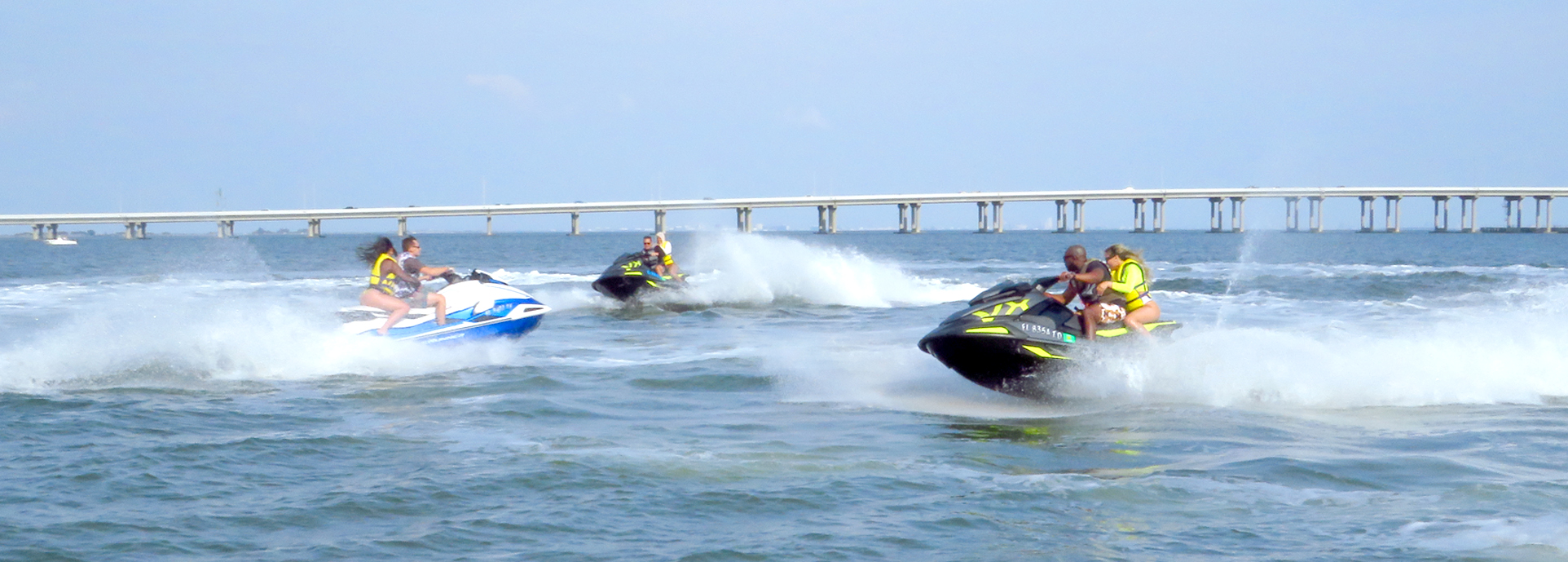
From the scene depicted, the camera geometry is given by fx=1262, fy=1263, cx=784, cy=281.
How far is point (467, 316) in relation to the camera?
14555 millimetres

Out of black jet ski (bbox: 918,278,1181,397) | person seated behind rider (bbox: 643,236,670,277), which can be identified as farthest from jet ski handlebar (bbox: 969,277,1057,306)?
person seated behind rider (bbox: 643,236,670,277)

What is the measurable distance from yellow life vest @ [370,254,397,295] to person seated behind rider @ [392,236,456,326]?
0.07m

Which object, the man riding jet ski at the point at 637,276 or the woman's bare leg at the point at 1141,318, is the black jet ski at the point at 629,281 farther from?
the woman's bare leg at the point at 1141,318

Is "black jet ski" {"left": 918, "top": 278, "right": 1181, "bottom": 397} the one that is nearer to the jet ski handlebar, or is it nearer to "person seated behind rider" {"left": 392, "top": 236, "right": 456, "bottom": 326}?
the jet ski handlebar

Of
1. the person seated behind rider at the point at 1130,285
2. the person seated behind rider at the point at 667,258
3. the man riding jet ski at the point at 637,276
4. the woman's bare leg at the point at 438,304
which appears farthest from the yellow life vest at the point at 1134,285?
the person seated behind rider at the point at 667,258

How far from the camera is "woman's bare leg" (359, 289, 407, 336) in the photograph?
1393 centimetres

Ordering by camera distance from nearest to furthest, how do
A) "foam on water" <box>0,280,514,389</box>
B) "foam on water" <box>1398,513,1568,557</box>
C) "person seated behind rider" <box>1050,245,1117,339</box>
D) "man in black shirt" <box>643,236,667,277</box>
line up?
"foam on water" <box>1398,513,1568,557</box>, "person seated behind rider" <box>1050,245,1117,339</box>, "foam on water" <box>0,280,514,389</box>, "man in black shirt" <box>643,236,667,277</box>

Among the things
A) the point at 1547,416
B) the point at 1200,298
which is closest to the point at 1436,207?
the point at 1200,298

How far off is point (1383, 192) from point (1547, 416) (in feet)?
354

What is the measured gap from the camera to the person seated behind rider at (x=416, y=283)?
45.8 ft

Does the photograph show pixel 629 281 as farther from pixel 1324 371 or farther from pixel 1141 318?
pixel 1324 371

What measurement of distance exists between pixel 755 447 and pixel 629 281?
14946mm

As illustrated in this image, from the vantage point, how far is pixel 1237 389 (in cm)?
1148

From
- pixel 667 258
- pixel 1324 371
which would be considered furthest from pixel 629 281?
pixel 1324 371
